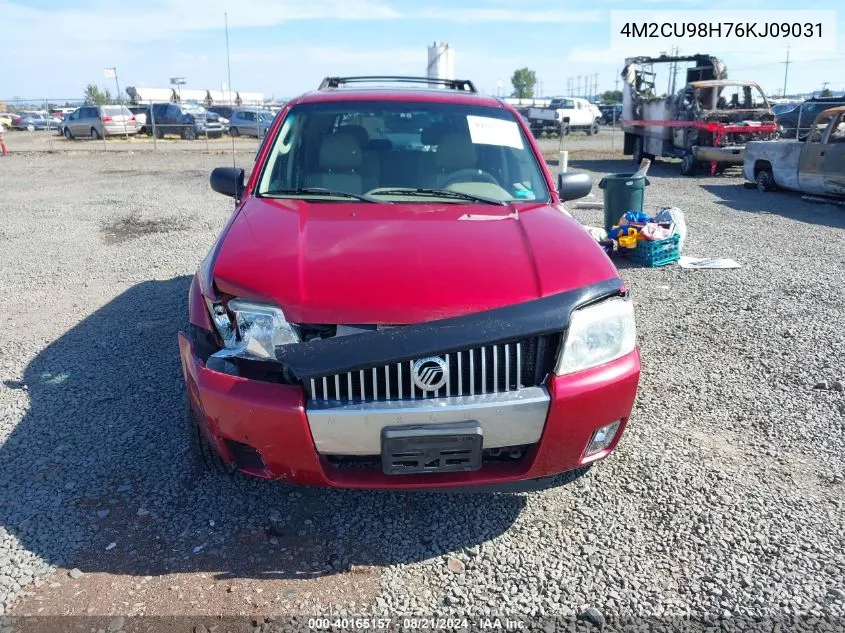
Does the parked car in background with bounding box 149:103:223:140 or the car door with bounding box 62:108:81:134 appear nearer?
the car door with bounding box 62:108:81:134

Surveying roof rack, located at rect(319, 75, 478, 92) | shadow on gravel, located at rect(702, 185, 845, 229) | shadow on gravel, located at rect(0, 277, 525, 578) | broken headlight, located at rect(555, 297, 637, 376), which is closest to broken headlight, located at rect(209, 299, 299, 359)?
shadow on gravel, located at rect(0, 277, 525, 578)

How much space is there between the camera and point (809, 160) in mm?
11719

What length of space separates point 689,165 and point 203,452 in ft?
53.3

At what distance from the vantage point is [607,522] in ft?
9.66

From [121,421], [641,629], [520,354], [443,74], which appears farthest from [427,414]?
[443,74]

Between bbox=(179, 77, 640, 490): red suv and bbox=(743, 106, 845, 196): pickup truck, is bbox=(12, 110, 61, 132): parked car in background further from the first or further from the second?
bbox=(179, 77, 640, 490): red suv

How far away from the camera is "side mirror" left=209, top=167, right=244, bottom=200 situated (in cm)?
410

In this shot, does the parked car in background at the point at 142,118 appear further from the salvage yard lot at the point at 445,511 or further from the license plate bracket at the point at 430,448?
the license plate bracket at the point at 430,448

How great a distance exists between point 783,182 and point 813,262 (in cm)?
569

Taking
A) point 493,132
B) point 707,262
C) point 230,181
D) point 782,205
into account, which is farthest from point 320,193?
point 782,205

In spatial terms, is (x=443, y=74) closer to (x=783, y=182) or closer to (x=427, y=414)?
(x=783, y=182)

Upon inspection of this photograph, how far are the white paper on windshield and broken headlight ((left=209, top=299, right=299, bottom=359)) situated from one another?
6.74 ft

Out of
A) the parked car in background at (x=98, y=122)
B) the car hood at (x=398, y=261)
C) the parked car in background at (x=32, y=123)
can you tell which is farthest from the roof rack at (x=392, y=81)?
the parked car in background at (x=32, y=123)

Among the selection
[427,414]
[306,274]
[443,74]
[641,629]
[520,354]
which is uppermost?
[443,74]
